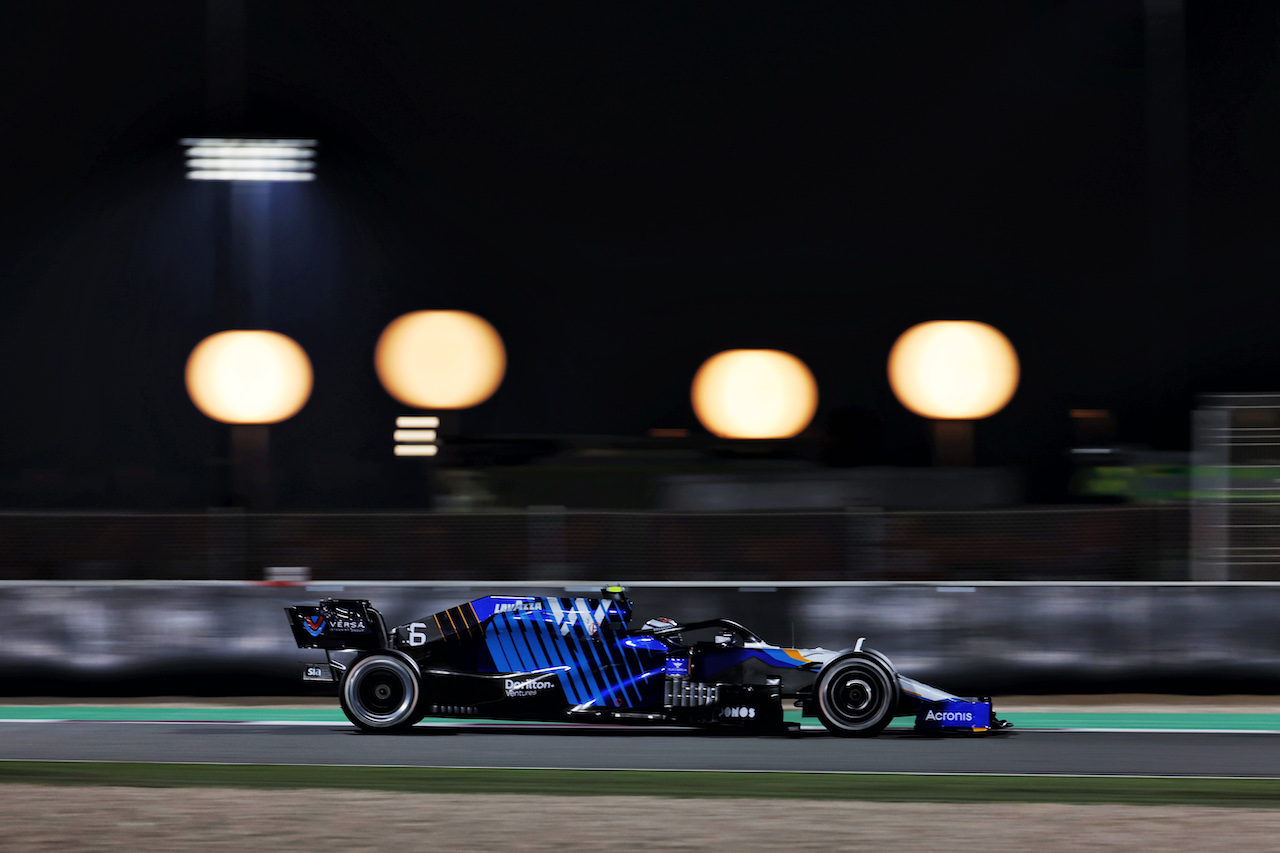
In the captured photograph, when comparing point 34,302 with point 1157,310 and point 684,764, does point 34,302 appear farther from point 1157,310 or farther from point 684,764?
point 684,764

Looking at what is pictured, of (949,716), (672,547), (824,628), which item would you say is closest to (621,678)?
(949,716)

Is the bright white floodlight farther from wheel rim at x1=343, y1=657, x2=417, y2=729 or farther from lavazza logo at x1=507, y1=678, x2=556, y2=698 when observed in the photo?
lavazza logo at x1=507, y1=678, x2=556, y2=698

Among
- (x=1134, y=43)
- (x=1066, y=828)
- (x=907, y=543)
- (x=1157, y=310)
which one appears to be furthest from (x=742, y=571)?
(x=1134, y=43)

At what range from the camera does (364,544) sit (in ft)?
58.0

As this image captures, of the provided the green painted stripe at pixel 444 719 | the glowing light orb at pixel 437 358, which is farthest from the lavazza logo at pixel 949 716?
the glowing light orb at pixel 437 358

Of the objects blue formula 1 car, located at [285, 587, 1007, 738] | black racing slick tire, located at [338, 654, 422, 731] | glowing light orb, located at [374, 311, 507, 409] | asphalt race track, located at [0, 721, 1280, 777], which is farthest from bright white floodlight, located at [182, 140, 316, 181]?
blue formula 1 car, located at [285, 587, 1007, 738]

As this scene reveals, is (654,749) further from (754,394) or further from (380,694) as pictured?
(754,394)

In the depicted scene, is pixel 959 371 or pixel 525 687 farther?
pixel 959 371

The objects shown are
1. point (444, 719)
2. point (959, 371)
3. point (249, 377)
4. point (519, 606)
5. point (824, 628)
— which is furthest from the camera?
point (959, 371)

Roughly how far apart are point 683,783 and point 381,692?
2.70 m

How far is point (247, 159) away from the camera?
19484 mm

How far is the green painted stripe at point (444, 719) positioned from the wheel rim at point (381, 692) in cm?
45

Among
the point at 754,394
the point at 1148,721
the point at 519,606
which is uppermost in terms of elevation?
the point at 754,394

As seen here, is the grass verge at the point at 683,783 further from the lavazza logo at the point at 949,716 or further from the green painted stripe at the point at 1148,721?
the green painted stripe at the point at 1148,721
